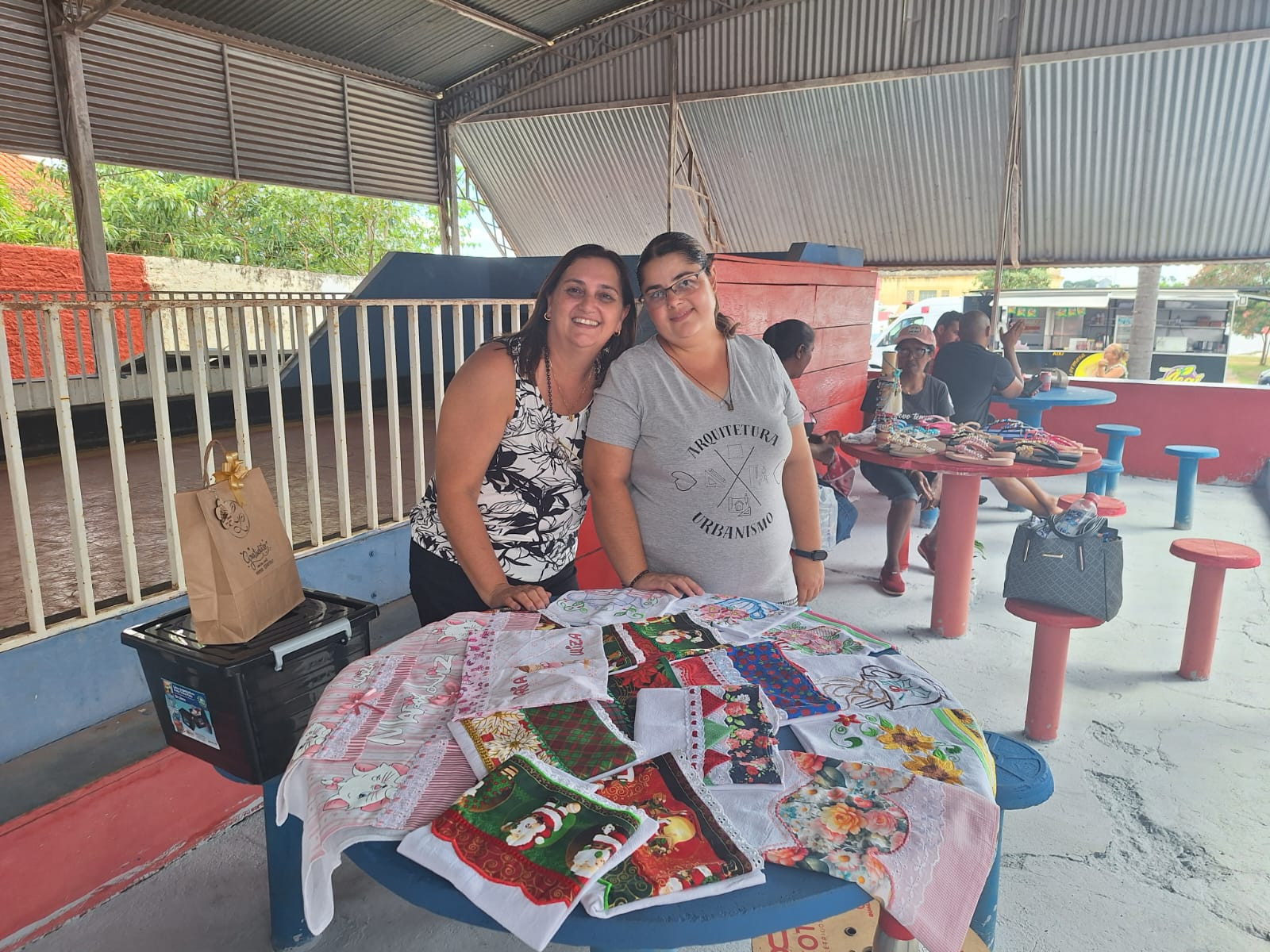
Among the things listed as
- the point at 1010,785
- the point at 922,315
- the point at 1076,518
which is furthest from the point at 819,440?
the point at 922,315

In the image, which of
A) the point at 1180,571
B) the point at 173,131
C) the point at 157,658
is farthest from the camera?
the point at 173,131

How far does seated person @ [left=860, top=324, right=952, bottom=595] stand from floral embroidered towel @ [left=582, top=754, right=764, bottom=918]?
11.9 ft

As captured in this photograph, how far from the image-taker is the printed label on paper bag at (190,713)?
1964mm

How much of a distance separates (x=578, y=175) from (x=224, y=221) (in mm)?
10965

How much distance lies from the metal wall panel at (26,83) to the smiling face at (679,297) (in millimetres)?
7141

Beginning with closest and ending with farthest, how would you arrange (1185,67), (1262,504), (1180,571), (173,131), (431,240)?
(1180,571) → (1262,504) → (1185,67) → (173,131) → (431,240)

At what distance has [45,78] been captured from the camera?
677 centimetres

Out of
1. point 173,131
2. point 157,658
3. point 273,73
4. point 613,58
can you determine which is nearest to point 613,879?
point 157,658

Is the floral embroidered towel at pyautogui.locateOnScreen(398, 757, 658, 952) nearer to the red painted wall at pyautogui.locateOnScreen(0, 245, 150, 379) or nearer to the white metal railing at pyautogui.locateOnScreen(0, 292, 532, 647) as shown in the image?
the white metal railing at pyautogui.locateOnScreen(0, 292, 532, 647)

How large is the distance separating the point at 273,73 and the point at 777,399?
8887 millimetres

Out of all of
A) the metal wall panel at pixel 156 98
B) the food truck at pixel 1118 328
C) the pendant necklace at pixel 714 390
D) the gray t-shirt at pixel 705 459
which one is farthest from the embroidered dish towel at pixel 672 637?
the food truck at pixel 1118 328

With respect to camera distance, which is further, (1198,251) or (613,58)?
(613,58)

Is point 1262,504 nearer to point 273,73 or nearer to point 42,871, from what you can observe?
point 42,871

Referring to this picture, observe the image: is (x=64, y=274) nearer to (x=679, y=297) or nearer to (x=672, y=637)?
(x=679, y=297)
